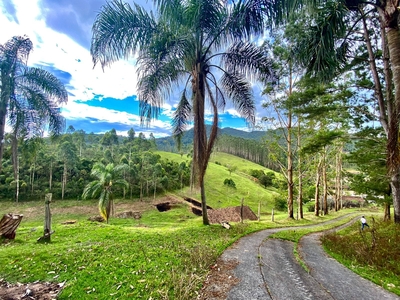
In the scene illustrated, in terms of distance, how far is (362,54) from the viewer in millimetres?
9344

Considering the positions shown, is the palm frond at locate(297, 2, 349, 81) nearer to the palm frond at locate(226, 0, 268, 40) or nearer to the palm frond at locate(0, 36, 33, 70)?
the palm frond at locate(226, 0, 268, 40)

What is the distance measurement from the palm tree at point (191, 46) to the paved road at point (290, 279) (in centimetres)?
371

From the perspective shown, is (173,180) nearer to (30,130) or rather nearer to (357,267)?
(30,130)

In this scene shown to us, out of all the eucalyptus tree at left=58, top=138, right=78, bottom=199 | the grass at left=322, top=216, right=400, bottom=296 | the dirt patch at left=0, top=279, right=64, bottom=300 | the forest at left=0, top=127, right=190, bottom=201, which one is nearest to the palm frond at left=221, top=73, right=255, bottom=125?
the grass at left=322, top=216, right=400, bottom=296

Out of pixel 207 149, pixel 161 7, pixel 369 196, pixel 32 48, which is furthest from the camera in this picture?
pixel 369 196

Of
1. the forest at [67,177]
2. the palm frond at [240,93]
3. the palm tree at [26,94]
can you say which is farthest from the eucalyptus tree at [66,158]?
the palm frond at [240,93]

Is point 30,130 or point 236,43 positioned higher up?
point 236,43

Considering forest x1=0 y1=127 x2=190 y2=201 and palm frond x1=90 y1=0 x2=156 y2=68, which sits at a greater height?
palm frond x1=90 y1=0 x2=156 y2=68

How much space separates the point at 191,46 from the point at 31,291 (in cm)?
756

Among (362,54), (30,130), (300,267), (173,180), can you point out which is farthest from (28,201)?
(362,54)

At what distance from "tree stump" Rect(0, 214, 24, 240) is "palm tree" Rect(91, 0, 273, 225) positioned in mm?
6775

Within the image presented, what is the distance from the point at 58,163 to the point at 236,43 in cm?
4205

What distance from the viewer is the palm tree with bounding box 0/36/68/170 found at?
23.6 feet

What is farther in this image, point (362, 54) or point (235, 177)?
point (235, 177)
